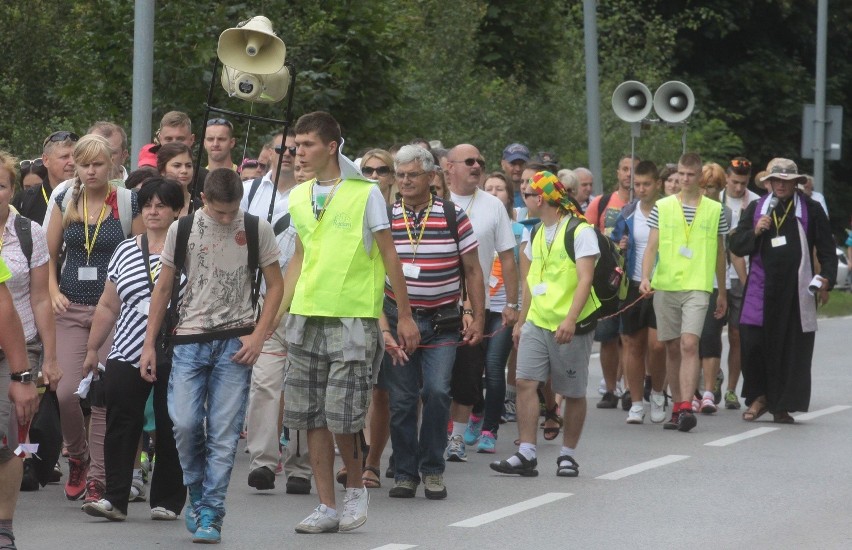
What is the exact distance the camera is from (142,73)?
43.5ft

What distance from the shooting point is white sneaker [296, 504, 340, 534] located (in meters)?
8.48

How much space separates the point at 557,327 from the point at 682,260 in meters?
3.10

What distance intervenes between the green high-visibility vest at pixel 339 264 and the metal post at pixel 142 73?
484cm

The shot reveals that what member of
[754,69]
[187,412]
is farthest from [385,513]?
[754,69]

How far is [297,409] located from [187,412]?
0.62 metres

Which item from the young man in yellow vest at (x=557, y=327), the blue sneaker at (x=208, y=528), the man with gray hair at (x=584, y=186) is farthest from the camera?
the man with gray hair at (x=584, y=186)

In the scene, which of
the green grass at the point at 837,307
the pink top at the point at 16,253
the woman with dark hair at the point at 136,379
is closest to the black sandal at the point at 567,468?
the woman with dark hair at the point at 136,379

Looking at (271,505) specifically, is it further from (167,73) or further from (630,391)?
(167,73)

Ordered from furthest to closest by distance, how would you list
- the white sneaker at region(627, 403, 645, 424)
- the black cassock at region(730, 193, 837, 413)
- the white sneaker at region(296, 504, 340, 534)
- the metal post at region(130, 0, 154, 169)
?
the black cassock at region(730, 193, 837, 413) → the white sneaker at region(627, 403, 645, 424) → the metal post at region(130, 0, 154, 169) → the white sneaker at region(296, 504, 340, 534)

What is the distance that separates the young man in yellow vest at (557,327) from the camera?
34.6 ft

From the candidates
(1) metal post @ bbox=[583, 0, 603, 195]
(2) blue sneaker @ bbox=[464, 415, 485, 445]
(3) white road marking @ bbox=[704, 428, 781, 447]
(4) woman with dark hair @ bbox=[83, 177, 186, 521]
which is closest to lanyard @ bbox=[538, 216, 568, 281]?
(2) blue sneaker @ bbox=[464, 415, 485, 445]

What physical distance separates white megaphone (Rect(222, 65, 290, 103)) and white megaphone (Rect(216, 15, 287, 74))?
0.06m

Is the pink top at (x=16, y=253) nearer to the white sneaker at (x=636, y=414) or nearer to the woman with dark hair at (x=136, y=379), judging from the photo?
the woman with dark hair at (x=136, y=379)

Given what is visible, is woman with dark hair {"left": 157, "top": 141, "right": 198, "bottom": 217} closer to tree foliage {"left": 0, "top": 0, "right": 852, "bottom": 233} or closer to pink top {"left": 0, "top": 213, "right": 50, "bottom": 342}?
pink top {"left": 0, "top": 213, "right": 50, "bottom": 342}
